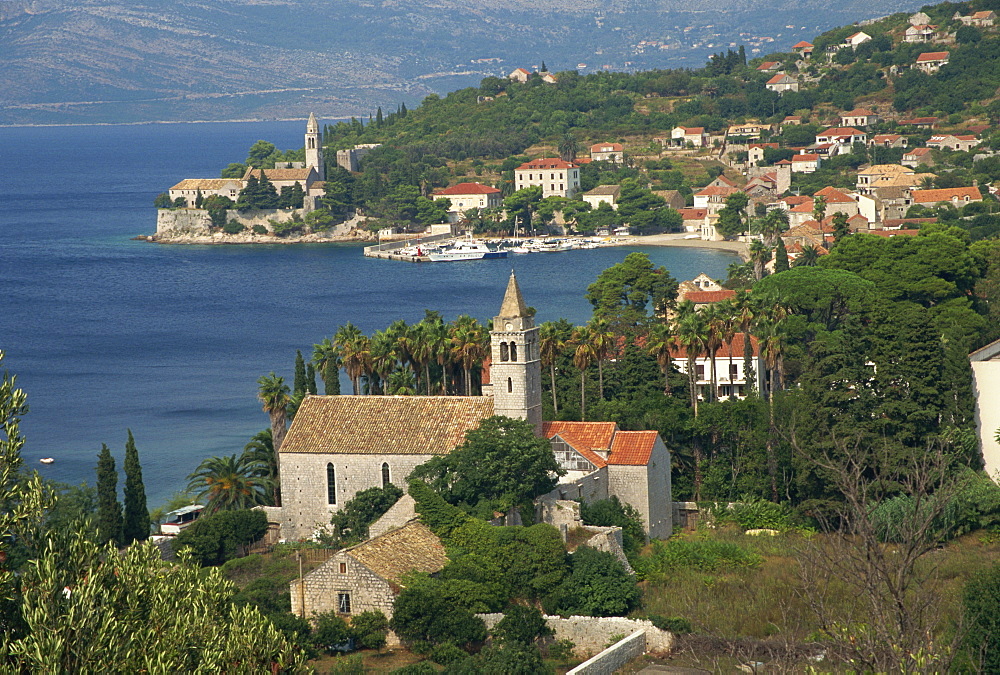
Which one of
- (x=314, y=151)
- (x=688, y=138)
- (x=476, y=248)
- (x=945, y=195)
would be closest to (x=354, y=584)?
(x=945, y=195)

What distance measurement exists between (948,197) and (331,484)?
302ft

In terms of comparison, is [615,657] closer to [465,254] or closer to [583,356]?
[583,356]

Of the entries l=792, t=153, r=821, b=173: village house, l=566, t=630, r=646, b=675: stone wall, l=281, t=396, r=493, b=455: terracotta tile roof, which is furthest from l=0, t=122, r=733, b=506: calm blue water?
l=792, t=153, r=821, b=173: village house

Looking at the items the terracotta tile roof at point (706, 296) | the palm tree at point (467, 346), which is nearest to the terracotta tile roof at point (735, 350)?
the palm tree at point (467, 346)

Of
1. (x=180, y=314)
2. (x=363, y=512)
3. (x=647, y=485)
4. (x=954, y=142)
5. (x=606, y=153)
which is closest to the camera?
(x=363, y=512)

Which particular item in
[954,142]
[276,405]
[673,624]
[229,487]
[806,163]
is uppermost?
[954,142]

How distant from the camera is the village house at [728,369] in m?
56.7

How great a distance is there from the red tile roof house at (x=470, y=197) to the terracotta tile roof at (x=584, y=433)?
111 metres

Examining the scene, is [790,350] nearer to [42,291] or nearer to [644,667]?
[644,667]

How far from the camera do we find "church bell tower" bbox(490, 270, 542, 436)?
1650 inches

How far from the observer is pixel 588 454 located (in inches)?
1673

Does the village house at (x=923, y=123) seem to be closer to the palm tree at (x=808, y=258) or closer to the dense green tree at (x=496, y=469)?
the palm tree at (x=808, y=258)

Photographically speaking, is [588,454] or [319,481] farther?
[319,481]

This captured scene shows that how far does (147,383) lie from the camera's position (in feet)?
258
